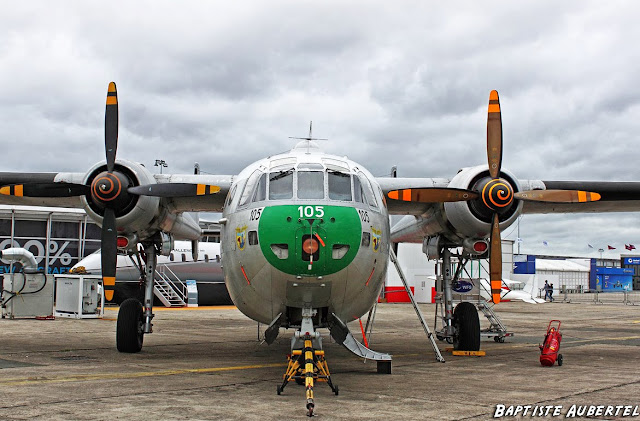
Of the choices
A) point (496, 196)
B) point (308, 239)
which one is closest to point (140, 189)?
point (308, 239)

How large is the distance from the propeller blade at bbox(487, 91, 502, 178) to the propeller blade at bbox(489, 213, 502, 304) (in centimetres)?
98

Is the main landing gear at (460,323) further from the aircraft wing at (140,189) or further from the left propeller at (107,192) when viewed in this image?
the left propeller at (107,192)

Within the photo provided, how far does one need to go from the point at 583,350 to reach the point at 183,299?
81.5ft

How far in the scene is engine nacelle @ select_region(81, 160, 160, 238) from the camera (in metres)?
13.2

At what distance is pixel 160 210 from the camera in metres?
14.1

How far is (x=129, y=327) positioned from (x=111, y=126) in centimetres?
420

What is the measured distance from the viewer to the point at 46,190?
13.0m

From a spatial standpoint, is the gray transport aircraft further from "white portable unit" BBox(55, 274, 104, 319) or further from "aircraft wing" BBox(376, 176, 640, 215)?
"white portable unit" BBox(55, 274, 104, 319)

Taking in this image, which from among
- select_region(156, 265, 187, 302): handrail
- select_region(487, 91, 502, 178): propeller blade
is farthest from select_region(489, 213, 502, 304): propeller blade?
select_region(156, 265, 187, 302): handrail

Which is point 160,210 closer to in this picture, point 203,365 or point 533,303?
point 203,365

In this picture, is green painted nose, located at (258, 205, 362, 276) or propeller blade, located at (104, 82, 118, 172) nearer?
green painted nose, located at (258, 205, 362, 276)

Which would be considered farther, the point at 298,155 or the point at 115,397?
the point at 298,155

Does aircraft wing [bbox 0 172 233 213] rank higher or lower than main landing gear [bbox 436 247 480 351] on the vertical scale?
higher

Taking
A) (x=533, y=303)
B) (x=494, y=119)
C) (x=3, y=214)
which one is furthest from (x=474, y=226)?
(x=533, y=303)
